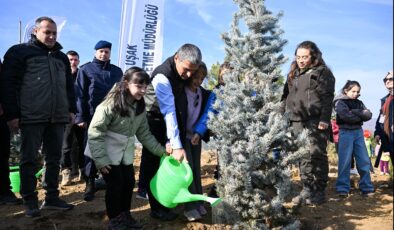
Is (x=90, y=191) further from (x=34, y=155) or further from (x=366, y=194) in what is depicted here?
(x=366, y=194)

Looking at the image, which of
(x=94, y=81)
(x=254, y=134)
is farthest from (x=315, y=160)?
(x=94, y=81)

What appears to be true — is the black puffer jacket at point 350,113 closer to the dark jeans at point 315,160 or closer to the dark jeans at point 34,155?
the dark jeans at point 315,160

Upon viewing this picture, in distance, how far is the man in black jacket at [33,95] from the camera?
3.59 meters

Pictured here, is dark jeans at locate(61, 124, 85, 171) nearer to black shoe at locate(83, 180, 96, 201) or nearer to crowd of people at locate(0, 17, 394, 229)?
crowd of people at locate(0, 17, 394, 229)

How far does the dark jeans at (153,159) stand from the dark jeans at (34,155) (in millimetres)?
1055

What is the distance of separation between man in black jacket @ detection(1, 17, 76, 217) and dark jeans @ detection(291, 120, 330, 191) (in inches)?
108

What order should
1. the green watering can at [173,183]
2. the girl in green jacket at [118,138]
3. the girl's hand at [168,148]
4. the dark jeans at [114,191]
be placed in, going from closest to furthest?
the green watering can at [173,183]
the girl in green jacket at [118,138]
the dark jeans at [114,191]
the girl's hand at [168,148]

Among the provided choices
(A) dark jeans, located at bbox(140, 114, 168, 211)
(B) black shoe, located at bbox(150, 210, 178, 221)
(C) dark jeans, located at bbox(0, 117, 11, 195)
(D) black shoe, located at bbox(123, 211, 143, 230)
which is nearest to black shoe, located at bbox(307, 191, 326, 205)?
(B) black shoe, located at bbox(150, 210, 178, 221)

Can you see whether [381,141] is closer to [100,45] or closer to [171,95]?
[171,95]

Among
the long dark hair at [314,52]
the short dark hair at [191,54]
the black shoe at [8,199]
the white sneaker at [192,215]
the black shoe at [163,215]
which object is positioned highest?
the long dark hair at [314,52]


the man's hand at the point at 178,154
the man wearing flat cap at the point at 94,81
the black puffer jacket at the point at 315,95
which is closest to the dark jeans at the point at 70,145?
the man wearing flat cap at the point at 94,81

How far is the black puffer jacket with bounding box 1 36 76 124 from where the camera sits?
356 centimetres

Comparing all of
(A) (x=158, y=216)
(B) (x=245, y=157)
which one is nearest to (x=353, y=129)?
(B) (x=245, y=157)

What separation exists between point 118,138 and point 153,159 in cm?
54
